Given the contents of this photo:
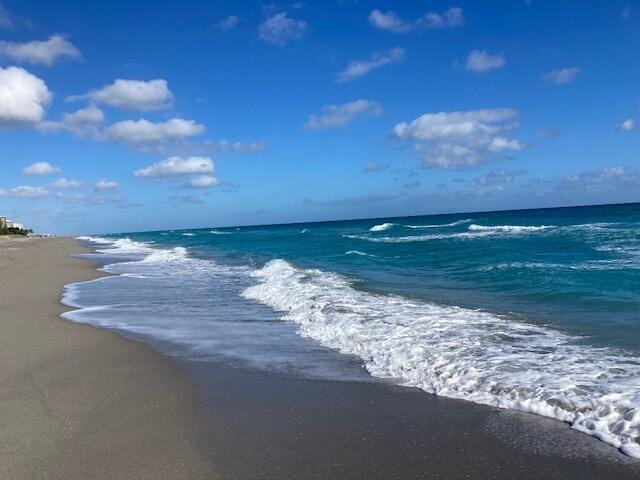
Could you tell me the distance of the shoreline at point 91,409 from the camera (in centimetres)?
425

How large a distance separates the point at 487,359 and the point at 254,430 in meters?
3.43

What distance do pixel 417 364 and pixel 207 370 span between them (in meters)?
2.83

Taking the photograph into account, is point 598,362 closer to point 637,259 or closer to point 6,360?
point 6,360

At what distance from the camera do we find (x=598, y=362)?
262 inches

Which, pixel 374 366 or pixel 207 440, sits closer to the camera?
pixel 207 440

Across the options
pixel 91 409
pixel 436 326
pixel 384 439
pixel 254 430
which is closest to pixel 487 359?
pixel 436 326

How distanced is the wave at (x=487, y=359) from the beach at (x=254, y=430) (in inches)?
12.1

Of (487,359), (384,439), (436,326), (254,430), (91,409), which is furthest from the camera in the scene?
(436,326)

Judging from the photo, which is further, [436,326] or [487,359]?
[436,326]

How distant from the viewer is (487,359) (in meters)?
6.89

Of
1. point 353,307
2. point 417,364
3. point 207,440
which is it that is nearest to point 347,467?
point 207,440

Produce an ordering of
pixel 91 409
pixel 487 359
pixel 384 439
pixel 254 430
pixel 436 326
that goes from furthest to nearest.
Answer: pixel 436 326 → pixel 487 359 → pixel 91 409 → pixel 254 430 → pixel 384 439

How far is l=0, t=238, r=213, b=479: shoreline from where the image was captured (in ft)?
14.0

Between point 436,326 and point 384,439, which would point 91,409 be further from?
point 436,326
